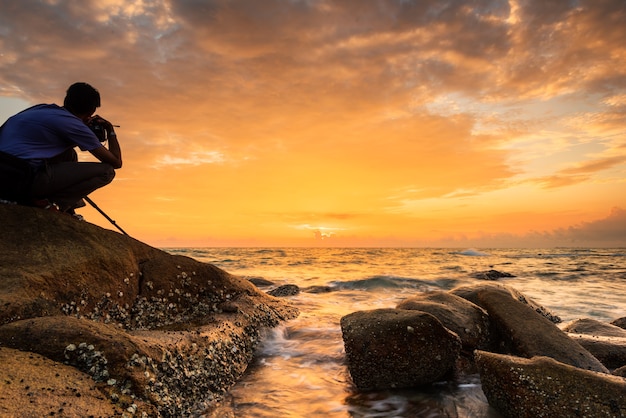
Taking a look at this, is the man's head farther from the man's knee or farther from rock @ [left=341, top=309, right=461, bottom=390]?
rock @ [left=341, top=309, right=461, bottom=390]

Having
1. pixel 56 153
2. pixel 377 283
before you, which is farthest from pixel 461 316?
pixel 377 283

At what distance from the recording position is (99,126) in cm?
577

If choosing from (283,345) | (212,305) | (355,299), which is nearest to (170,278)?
(212,305)

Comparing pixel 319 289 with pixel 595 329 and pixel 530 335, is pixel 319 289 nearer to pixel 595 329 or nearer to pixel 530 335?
pixel 595 329

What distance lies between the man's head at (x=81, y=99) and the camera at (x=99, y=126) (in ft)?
1.24

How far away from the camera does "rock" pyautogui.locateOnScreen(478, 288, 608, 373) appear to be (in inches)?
213

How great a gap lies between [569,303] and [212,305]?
1311 centimetres

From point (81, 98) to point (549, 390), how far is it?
6508 millimetres

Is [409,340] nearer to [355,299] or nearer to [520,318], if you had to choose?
[520,318]

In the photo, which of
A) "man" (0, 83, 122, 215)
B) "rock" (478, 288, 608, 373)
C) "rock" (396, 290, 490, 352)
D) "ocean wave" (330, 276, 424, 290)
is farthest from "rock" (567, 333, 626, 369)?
"ocean wave" (330, 276, 424, 290)

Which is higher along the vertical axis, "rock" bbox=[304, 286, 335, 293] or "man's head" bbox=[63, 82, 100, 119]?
"man's head" bbox=[63, 82, 100, 119]

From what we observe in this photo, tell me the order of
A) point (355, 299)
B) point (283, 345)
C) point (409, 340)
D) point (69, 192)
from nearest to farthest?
point (409, 340) → point (69, 192) → point (283, 345) → point (355, 299)

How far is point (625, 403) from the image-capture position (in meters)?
3.62

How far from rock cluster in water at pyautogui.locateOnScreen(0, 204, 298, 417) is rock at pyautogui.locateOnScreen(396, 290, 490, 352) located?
2.75 metres
